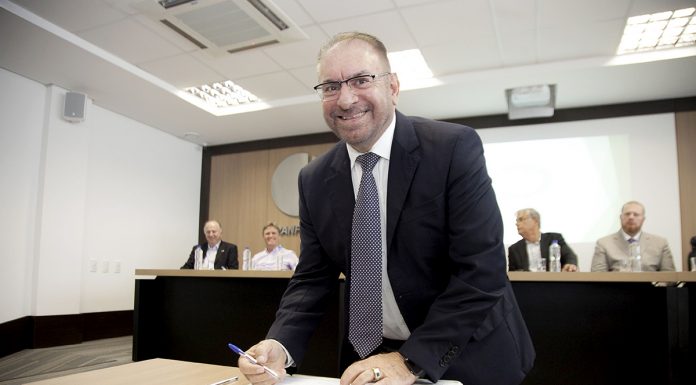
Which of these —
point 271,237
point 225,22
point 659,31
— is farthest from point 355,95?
point 271,237

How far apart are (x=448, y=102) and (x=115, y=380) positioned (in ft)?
17.3

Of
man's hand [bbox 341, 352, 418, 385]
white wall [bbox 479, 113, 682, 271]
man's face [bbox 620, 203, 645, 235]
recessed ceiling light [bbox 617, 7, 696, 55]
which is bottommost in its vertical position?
man's hand [bbox 341, 352, 418, 385]

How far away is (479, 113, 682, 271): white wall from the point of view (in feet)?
18.4

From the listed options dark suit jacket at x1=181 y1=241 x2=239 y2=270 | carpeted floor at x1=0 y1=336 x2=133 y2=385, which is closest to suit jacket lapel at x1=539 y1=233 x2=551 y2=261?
dark suit jacket at x1=181 y1=241 x2=239 y2=270

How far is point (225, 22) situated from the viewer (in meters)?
4.05

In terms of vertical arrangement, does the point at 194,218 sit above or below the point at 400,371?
above

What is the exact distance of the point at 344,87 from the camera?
3.48 feet

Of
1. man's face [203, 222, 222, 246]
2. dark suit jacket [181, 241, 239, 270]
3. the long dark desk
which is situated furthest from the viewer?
man's face [203, 222, 222, 246]

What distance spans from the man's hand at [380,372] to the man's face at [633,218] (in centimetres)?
411

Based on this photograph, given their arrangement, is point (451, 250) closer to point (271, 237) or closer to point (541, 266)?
point (541, 266)

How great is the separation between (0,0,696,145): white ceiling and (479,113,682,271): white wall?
0.37 m

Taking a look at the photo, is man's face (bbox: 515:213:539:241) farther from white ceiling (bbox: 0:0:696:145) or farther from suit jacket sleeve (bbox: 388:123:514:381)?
suit jacket sleeve (bbox: 388:123:514:381)

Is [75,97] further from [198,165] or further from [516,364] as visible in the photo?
[516,364]

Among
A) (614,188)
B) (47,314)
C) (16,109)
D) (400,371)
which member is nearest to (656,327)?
(400,371)
